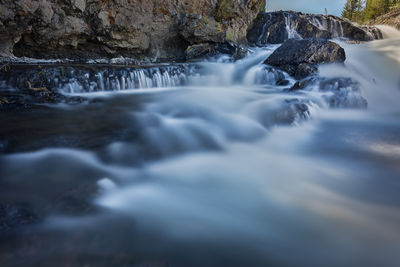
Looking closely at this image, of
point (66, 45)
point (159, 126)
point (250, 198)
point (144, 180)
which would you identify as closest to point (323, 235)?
point (250, 198)

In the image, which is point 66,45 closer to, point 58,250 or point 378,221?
point 58,250

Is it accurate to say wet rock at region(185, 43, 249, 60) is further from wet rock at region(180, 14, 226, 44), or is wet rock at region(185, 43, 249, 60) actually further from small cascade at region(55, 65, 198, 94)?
small cascade at region(55, 65, 198, 94)

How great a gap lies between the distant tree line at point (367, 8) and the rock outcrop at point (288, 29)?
1484 cm

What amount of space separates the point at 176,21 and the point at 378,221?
36.2 feet

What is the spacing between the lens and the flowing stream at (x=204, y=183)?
5.63ft

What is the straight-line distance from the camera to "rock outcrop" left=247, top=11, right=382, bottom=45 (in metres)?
14.9

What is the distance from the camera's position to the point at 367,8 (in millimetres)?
31062

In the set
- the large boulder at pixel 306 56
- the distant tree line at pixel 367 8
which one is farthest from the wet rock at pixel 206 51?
the distant tree line at pixel 367 8

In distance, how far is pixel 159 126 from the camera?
13.2ft

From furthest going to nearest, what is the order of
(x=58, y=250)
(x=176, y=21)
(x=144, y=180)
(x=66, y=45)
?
(x=176, y=21)
(x=66, y=45)
(x=144, y=180)
(x=58, y=250)

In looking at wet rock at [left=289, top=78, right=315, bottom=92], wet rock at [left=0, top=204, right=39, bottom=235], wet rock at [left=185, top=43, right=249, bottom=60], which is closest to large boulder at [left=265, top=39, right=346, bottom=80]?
wet rock at [left=289, top=78, right=315, bottom=92]

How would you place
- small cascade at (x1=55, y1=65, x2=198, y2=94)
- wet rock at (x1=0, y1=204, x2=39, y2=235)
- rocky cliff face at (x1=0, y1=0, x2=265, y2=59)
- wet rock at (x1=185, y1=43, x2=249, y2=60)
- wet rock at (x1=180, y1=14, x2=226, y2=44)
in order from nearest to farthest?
wet rock at (x1=0, y1=204, x2=39, y2=235) < small cascade at (x1=55, y1=65, x2=198, y2=94) < rocky cliff face at (x1=0, y1=0, x2=265, y2=59) < wet rock at (x1=180, y1=14, x2=226, y2=44) < wet rock at (x1=185, y1=43, x2=249, y2=60)

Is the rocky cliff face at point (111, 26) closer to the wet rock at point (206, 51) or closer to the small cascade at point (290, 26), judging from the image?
the wet rock at point (206, 51)

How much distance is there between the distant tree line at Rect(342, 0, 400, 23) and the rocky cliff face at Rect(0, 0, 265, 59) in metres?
25.2
